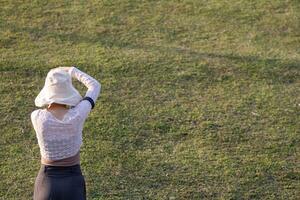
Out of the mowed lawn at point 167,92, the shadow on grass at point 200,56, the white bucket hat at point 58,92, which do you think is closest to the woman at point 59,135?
the white bucket hat at point 58,92

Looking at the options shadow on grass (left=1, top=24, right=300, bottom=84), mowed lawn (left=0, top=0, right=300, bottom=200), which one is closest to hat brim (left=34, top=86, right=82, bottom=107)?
mowed lawn (left=0, top=0, right=300, bottom=200)

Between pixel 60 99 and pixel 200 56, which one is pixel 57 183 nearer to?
pixel 60 99

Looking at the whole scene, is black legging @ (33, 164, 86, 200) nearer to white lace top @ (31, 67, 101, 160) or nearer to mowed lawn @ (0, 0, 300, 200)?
white lace top @ (31, 67, 101, 160)

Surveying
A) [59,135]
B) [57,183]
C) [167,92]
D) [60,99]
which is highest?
[60,99]

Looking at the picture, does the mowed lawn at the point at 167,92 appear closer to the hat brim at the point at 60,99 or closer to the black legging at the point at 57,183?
the black legging at the point at 57,183

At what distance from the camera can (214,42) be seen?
7.95 meters

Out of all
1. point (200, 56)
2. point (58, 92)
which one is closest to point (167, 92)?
point (200, 56)

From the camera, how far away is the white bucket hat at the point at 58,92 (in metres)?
4.06

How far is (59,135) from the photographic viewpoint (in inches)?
160

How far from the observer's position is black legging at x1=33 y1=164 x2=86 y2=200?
4.11 m

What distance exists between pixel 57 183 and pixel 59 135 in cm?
31

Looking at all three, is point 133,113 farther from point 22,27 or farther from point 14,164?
point 22,27

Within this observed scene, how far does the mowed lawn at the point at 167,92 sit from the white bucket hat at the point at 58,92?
1.41 m

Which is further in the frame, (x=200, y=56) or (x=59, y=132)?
(x=200, y=56)
